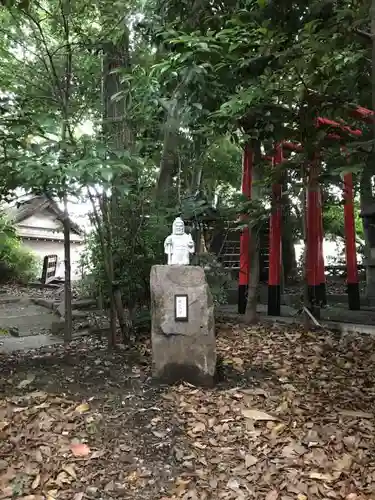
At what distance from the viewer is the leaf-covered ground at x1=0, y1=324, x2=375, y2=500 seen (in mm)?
2793

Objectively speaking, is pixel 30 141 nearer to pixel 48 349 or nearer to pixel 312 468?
pixel 48 349

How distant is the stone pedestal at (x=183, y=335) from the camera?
12.9 ft

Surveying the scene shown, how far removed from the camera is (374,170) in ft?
10.2

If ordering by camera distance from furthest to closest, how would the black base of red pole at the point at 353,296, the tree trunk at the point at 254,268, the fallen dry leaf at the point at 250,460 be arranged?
1. the black base of red pole at the point at 353,296
2. the tree trunk at the point at 254,268
3. the fallen dry leaf at the point at 250,460

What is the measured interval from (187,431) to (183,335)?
844 millimetres

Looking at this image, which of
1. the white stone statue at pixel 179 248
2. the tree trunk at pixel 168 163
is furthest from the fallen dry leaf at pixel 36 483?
the tree trunk at pixel 168 163

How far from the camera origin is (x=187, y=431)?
332 cm

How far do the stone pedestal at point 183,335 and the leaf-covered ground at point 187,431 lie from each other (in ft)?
0.49

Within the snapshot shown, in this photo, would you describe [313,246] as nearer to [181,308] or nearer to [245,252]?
Result: [245,252]

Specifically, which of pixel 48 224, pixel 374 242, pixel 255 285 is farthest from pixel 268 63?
pixel 48 224

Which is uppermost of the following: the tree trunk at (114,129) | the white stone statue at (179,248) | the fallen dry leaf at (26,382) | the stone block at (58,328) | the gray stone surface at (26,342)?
the tree trunk at (114,129)

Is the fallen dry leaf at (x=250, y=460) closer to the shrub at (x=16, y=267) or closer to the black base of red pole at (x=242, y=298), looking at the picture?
the black base of red pole at (x=242, y=298)

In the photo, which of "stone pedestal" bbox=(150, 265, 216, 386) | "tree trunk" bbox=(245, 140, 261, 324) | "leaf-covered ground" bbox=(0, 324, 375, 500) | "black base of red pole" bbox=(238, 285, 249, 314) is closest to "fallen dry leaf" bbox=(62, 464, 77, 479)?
"leaf-covered ground" bbox=(0, 324, 375, 500)

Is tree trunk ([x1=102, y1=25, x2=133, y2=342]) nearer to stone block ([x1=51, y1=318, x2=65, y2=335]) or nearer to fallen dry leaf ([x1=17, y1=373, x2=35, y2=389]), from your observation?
fallen dry leaf ([x1=17, y1=373, x2=35, y2=389])
